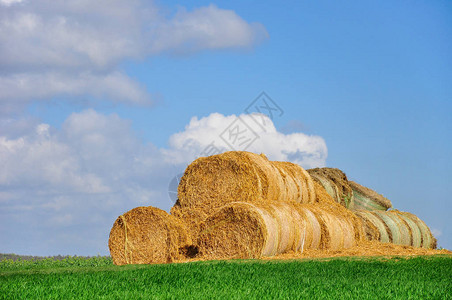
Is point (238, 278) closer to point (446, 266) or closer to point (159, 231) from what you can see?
point (159, 231)

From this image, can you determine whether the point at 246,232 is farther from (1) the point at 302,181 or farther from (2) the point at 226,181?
(1) the point at 302,181

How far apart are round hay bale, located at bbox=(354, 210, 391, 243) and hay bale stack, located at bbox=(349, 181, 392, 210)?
1714 mm

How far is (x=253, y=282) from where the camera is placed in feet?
31.7

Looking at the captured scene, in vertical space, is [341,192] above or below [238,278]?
above

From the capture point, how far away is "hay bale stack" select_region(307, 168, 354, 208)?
19.7 meters

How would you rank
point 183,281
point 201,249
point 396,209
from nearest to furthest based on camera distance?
point 183,281, point 201,249, point 396,209

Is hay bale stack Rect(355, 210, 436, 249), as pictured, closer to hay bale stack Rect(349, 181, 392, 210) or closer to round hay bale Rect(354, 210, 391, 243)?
round hay bale Rect(354, 210, 391, 243)

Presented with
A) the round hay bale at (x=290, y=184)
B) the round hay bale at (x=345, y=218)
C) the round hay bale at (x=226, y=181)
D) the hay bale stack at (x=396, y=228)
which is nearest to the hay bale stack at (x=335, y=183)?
A: the hay bale stack at (x=396, y=228)

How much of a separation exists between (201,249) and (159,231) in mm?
1249

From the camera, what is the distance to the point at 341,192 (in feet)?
66.3

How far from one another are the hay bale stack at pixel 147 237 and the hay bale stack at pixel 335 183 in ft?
22.7

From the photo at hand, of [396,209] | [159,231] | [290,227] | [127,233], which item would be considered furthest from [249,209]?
[396,209]

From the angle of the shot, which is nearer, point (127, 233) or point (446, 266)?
point (446, 266)

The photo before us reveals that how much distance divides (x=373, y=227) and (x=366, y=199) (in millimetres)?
2981
